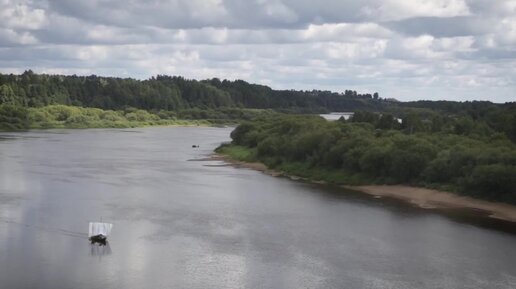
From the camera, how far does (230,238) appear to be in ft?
117

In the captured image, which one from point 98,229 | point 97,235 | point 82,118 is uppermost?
point 82,118

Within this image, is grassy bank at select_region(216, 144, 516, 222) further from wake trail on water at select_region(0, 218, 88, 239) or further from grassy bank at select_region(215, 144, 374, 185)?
wake trail on water at select_region(0, 218, 88, 239)

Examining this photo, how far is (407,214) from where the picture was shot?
4500 cm

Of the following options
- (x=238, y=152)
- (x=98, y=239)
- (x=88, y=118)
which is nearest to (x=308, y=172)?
(x=238, y=152)

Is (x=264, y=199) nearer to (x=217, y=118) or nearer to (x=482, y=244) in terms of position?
(x=482, y=244)

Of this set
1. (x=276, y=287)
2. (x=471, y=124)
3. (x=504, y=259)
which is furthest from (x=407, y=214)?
(x=471, y=124)

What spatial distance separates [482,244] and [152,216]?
→ 775 inches

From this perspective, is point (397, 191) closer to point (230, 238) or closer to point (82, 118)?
point (230, 238)

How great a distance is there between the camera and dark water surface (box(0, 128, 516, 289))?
28.5 metres

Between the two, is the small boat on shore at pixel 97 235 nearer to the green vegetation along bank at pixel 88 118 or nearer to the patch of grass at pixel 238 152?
the patch of grass at pixel 238 152

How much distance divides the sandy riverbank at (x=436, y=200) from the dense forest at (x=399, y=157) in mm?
779

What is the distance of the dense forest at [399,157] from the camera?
48.8m

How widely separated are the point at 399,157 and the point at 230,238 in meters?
24.6

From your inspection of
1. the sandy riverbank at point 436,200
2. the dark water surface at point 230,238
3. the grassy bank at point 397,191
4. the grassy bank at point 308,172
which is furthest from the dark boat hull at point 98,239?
the grassy bank at point 308,172
